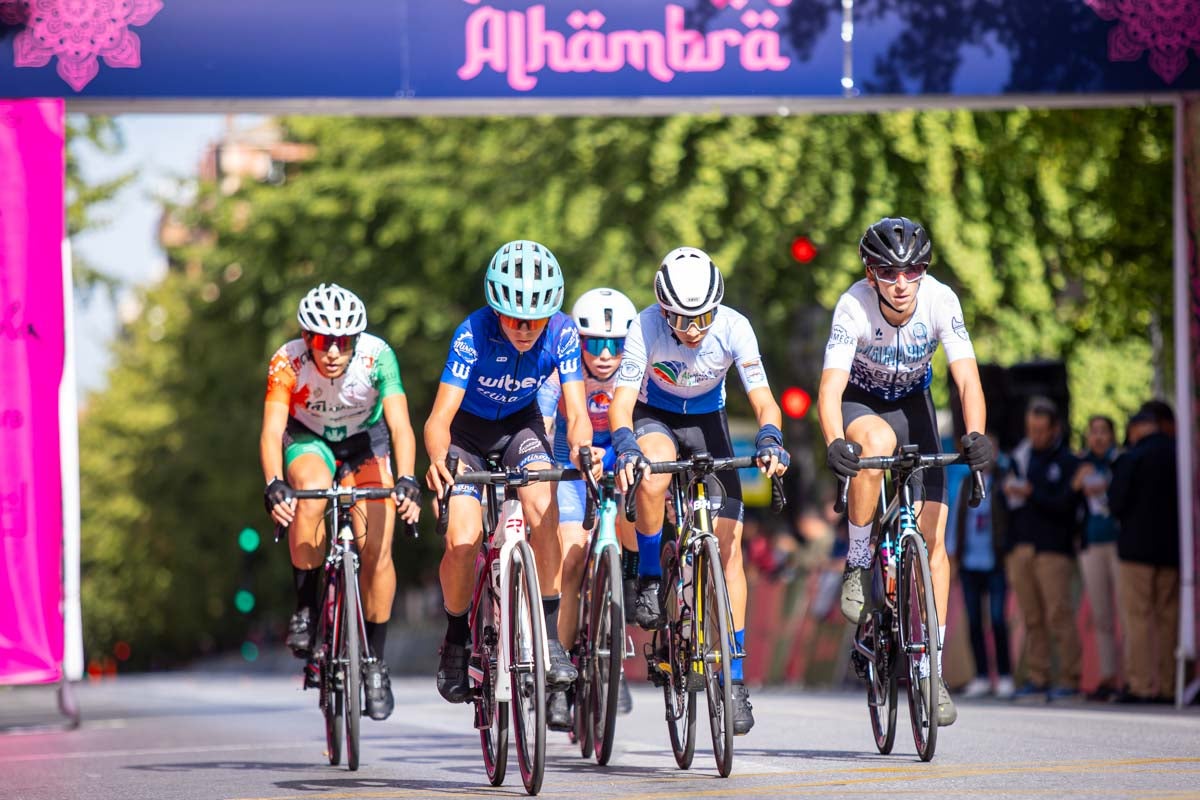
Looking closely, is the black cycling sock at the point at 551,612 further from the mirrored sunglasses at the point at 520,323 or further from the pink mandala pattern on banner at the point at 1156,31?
the pink mandala pattern on banner at the point at 1156,31

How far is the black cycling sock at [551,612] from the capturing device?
10156 mm

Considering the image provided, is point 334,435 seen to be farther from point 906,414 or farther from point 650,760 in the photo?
point 906,414

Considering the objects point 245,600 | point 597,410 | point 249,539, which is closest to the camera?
point 597,410

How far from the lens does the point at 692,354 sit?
1044cm

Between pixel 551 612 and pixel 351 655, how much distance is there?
3.56 feet

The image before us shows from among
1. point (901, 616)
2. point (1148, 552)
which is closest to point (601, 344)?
point (901, 616)

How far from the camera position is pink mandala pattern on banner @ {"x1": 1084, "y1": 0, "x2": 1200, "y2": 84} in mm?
14625

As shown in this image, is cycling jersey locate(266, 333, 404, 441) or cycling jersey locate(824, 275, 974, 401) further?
cycling jersey locate(266, 333, 404, 441)

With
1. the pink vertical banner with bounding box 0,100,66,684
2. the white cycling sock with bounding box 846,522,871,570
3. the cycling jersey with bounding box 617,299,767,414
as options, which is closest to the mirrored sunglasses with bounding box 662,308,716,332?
the cycling jersey with bounding box 617,299,767,414

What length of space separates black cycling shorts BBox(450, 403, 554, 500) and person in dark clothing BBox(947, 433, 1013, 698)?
290 inches

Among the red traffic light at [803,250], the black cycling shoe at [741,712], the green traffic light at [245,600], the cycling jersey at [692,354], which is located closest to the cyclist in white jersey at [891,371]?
the cycling jersey at [692,354]

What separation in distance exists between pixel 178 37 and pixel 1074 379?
14329 mm

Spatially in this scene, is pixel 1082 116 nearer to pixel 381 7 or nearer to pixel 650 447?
pixel 381 7

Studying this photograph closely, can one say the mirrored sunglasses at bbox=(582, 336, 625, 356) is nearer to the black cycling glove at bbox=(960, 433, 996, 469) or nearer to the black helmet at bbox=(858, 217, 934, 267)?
the black helmet at bbox=(858, 217, 934, 267)
